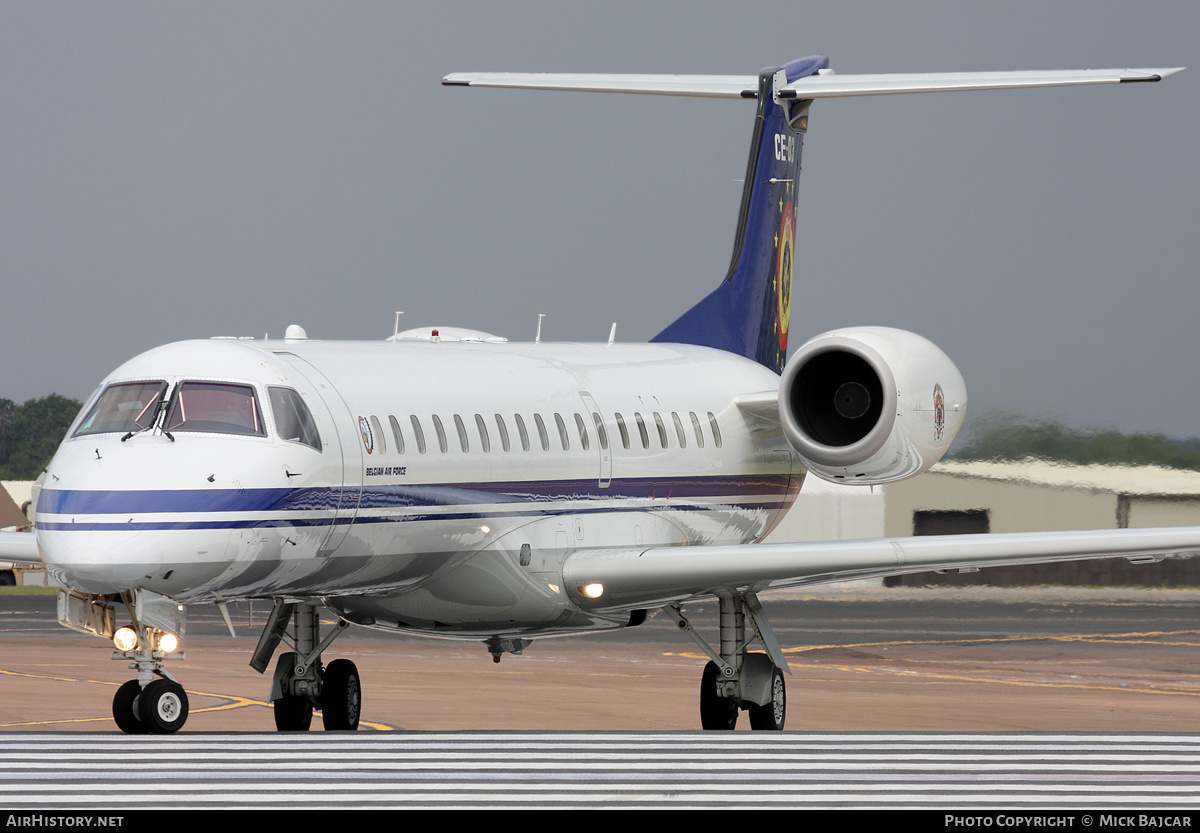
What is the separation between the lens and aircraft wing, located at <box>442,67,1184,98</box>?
2139cm

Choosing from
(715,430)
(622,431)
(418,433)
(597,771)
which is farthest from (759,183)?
(597,771)

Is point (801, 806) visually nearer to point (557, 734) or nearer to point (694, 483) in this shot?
point (557, 734)

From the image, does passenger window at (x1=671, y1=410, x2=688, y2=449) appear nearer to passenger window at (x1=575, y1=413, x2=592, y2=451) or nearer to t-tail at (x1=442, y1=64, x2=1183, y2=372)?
passenger window at (x1=575, y1=413, x2=592, y2=451)

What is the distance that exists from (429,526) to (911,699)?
13.1 meters

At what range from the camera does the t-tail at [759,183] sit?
23.5 metres

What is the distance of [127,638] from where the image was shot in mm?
13688

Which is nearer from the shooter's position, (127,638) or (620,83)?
(127,638)

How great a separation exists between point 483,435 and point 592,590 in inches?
76.4

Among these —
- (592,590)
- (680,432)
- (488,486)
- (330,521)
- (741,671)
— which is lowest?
(741,671)

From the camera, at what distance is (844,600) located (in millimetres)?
51812

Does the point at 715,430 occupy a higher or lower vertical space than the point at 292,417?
lower

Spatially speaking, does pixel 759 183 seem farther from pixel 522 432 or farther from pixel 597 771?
pixel 597 771

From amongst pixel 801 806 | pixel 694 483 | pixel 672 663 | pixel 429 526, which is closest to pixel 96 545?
pixel 429 526

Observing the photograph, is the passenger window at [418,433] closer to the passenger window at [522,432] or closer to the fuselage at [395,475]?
the fuselage at [395,475]
